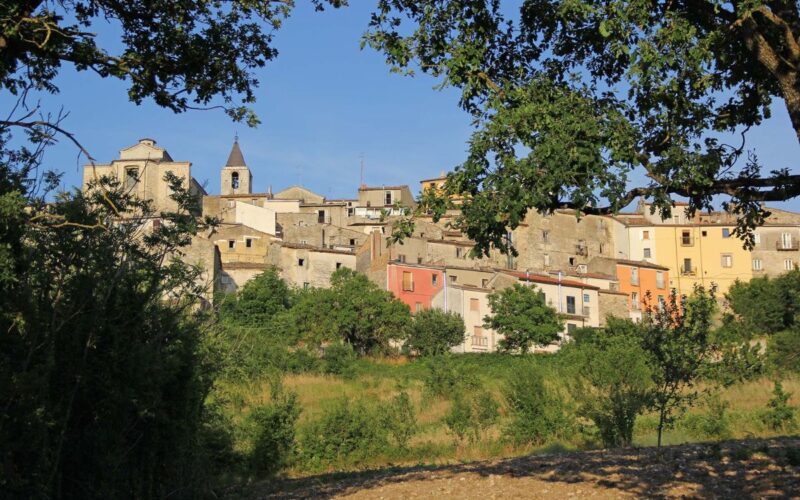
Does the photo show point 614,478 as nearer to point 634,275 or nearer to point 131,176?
point 131,176

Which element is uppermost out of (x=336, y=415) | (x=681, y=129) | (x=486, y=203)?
(x=681, y=129)

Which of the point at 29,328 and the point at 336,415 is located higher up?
the point at 29,328

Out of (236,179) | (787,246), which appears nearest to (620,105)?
(787,246)

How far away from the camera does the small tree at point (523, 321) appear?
5744 cm

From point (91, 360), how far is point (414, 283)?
5792 cm

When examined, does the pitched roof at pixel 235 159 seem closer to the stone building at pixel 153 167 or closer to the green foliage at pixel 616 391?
the stone building at pixel 153 167

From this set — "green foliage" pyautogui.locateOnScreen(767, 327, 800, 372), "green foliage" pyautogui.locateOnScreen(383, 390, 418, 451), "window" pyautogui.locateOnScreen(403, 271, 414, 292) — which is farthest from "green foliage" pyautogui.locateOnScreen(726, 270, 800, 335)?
"green foliage" pyautogui.locateOnScreen(383, 390, 418, 451)

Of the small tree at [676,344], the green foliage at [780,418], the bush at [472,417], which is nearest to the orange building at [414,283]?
the bush at [472,417]

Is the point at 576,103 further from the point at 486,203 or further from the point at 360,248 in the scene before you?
the point at 360,248

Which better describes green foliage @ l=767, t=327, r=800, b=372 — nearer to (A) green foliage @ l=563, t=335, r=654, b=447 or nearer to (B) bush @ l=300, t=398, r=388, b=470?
(A) green foliage @ l=563, t=335, r=654, b=447

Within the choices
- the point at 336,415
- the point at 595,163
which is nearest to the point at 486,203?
the point at 595,163

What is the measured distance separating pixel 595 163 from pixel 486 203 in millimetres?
917

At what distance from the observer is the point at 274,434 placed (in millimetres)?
20547

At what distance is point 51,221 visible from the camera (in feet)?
28.6
